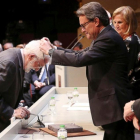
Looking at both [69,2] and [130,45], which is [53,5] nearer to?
[69,2]

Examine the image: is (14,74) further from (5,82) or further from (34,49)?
(34,49)

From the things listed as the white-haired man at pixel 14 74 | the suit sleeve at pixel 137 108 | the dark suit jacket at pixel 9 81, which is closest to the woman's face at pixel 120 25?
the white-haired man at pixel 14 74

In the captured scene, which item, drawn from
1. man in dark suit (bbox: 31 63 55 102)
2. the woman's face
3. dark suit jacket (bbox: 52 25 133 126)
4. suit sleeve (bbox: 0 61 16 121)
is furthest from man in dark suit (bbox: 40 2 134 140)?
man in dark suit (bbox: 31 63 55 102)

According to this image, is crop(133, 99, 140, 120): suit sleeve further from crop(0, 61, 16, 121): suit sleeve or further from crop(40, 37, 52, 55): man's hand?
crop(0, 61, 16, 121): suit sleeve

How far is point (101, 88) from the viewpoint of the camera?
2.43m

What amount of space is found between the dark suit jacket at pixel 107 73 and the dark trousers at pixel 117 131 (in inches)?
2.4

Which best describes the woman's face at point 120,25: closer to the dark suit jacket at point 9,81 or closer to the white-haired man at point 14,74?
the white-haired man at point 14,74

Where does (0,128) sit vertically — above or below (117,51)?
below

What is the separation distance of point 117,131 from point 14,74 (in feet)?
3.01

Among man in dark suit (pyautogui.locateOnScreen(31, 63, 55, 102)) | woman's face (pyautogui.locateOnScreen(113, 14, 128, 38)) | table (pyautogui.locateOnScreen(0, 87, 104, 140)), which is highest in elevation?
woman's face (pyautogui.locateOnScreen(113, 14, 128, 38))

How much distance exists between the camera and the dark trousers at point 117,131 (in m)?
2.44

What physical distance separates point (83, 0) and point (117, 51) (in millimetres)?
6343

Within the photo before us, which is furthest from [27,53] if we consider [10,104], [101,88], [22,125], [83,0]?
[83,0]

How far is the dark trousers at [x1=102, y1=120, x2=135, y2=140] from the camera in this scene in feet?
8.00
